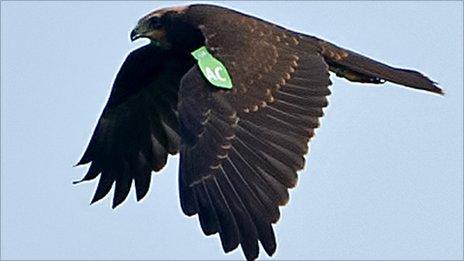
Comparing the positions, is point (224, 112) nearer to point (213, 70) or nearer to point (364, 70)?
point (213, 70)

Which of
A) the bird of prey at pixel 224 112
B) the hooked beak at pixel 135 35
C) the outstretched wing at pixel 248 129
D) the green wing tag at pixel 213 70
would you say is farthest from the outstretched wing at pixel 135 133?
the green wing tag at pixel 213 70

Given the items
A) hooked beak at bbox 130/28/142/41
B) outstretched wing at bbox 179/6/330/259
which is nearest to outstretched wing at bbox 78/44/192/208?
hooked beak at bbox 130/28/142/41

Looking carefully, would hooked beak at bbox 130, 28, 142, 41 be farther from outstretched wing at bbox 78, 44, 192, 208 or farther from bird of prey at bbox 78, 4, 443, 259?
outstretched wing at bbox 78, 44, 192, 208

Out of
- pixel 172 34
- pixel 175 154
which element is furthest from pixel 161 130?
pixel 172 34

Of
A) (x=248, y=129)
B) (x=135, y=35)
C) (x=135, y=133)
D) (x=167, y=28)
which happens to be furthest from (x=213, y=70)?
(x=135, y=133)

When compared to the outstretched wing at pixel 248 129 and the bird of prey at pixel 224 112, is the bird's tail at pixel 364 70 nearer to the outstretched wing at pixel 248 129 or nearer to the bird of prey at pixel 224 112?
the bird of prey at pixel 224 112

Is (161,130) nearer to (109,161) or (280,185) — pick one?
(109,161)
